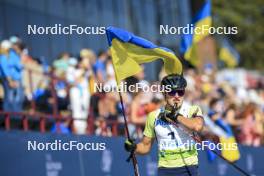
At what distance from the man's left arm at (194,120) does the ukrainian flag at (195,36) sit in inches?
322

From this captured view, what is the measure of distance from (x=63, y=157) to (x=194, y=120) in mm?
4676

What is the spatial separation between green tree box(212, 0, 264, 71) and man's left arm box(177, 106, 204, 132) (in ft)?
164

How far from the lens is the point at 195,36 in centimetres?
1928

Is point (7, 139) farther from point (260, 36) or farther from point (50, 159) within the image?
point (260, 36)

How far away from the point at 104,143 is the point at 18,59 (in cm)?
220

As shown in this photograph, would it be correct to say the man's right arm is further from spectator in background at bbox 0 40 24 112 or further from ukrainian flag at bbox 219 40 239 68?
ukrainian flag at bbox 219 40 239 68

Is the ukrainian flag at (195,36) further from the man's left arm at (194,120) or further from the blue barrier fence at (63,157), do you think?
the man's left arm at (194,120)

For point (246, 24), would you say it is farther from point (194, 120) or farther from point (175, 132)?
point (194, 120)

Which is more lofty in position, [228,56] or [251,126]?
[228,56]

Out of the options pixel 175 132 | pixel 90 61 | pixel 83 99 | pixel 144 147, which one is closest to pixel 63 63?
pixel 90 61

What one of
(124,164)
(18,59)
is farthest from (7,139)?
(124,164)

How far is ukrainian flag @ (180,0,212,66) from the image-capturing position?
18688 millimetres

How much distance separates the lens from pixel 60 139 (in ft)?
46.9

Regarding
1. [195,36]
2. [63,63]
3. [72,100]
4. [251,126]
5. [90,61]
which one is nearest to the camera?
[72,100]
